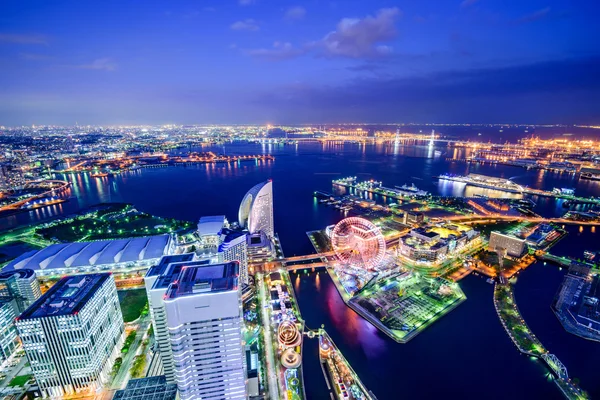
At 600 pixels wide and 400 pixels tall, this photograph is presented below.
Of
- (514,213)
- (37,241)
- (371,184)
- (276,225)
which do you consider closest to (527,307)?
(514,213)

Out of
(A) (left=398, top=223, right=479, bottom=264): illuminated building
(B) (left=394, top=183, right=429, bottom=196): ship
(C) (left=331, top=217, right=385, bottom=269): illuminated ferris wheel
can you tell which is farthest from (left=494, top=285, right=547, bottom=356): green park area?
(B) (left=394, top=183, right=429, bottom=196): ship

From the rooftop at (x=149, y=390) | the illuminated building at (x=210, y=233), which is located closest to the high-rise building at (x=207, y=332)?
the rooftop at (x=149, y=390)

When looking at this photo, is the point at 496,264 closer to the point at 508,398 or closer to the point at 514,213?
the point at 508,398

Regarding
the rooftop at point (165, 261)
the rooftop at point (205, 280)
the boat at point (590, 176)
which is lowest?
the boat at point (590, 176)

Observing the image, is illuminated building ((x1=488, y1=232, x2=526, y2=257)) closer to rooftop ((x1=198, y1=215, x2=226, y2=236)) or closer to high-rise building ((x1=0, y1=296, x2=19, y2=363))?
rooftop ((x1=198, y1=215, x2=226, y2=236))

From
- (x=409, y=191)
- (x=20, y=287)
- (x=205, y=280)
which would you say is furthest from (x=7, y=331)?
(x=409, y=191)

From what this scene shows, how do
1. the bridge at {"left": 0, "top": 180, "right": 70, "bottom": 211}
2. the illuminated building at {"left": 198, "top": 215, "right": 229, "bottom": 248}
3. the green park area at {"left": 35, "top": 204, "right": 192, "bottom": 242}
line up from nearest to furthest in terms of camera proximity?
the illuminated building at {"left": 198, "top": 215, "right": 229, "bottom": 248}, the green park area at {"left": 35, "top": 204, "right": 192, "bottom": 242}, the bridge at {"left": 0, "top": 180, "right": 70, "bottom": 211}

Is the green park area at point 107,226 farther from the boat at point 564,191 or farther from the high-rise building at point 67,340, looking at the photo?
the boat at point 564,191
